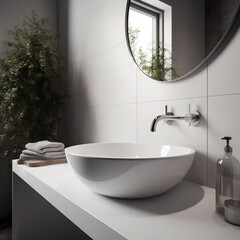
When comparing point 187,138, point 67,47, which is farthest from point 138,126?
point 67,47

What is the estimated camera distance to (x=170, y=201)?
0.72 metres

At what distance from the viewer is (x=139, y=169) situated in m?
0.62

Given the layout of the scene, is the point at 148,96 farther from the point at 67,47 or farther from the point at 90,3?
the point at 67,47

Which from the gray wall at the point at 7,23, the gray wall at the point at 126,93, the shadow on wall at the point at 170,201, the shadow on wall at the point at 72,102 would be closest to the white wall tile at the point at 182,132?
the gray wall at the point at 126,93

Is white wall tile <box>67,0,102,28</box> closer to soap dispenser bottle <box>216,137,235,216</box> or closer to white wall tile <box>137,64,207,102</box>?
white wall tile <box>137,64,207,102</box>

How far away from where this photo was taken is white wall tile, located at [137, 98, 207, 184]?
2.98ft

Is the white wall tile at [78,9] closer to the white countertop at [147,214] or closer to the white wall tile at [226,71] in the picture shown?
the white wall tile at [226,71]

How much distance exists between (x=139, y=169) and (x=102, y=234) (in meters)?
0.19

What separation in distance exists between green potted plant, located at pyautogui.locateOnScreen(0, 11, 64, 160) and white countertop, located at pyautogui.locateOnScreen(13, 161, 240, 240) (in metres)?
1.01

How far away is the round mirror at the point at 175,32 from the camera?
0.85 m

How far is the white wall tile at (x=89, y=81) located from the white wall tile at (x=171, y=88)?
1.53 feet

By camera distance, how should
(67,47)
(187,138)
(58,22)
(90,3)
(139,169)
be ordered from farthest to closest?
(58,22) < (67,47) < (90,3) < (187,138) < (139,169)

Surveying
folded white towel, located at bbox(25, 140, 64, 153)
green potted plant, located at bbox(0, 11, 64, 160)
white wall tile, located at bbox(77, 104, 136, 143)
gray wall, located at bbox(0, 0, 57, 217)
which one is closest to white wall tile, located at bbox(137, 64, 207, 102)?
white wall tile, located at bbox(77, 104, 136, 143)

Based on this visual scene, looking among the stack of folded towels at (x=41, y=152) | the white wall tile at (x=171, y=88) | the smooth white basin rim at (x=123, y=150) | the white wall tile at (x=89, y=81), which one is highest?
the white wall tile at (x=89, y=81)
